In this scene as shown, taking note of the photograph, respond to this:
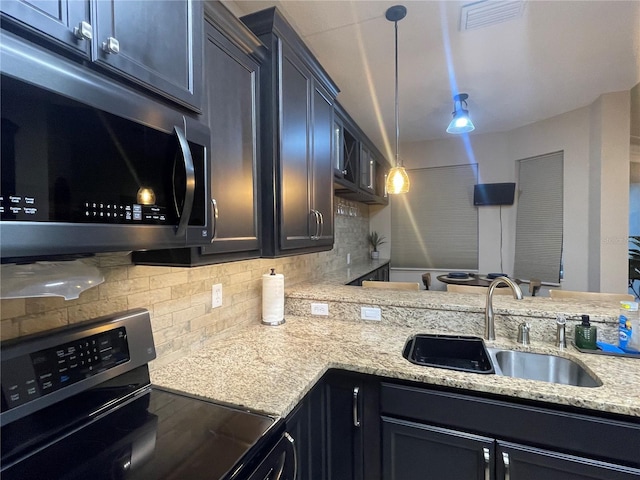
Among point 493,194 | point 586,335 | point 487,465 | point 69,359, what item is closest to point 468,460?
point 487,465

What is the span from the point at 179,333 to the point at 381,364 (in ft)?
2.91

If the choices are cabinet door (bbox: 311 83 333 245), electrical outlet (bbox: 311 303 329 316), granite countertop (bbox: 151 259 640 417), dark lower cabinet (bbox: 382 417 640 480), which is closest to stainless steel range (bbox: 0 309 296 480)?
granite countertop (bbox: 151 259 640 417)

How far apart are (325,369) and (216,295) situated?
0.66 meters

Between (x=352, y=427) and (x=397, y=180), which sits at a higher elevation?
(x=397, y=180)

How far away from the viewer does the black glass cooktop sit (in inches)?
27.9

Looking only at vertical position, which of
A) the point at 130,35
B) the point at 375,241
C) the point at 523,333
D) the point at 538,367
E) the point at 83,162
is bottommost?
the point at 538,367

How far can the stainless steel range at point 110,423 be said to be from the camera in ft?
2.38

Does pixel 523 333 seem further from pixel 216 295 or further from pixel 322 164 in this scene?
pixel 216 295

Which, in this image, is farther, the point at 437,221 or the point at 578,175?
the point at 437,221

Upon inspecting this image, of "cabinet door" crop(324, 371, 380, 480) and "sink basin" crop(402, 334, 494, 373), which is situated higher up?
"sink basin" crop(402, 334, 494, 373)

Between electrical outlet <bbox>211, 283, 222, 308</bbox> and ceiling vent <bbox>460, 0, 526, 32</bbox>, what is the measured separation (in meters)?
2.17

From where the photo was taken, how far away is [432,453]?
48.4 inches

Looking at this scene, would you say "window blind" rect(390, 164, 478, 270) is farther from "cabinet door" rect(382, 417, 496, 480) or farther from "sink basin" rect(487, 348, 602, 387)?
"cabinet door" rect(382, 417, 496, 480)

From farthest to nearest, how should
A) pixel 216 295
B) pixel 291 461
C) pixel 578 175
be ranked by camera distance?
pixel 578 175, pixel 216 295, pixel 291 461
